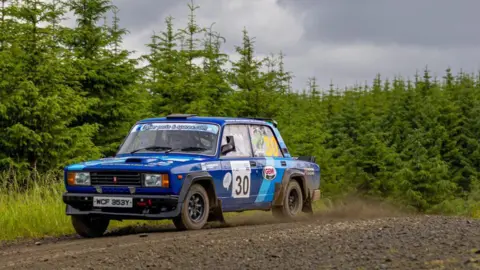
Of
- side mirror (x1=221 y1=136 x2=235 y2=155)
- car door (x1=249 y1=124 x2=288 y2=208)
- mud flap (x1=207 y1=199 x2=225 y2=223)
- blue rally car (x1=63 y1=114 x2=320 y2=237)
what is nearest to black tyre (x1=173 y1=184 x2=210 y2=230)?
blue rally car (x1=63 y1=114 x2=320 y2=237)

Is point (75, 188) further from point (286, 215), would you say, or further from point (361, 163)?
point (361, 163)

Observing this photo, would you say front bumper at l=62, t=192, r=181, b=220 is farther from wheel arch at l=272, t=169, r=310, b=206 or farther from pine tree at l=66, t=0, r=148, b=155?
pine tree at l=66, t=0, r=148, b=155

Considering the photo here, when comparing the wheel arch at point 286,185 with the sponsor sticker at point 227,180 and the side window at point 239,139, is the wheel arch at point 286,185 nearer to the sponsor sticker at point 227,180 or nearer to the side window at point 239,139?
the side window at point 239,139

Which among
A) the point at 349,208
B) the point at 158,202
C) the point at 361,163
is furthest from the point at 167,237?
the point at 361,163

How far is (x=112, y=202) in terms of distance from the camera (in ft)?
36.9

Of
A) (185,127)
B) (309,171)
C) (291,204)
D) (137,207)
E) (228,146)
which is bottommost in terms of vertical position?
(291,204)

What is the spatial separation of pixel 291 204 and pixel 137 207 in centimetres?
404

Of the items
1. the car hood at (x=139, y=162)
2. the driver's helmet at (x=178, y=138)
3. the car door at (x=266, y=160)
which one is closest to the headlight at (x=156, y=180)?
the car hood at (x=139, y=162)

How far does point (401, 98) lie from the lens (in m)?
A: 47.1

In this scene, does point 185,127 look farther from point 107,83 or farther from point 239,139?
point 107,83

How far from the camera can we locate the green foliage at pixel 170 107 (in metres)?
19.7

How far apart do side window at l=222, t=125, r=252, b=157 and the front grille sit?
203 cm

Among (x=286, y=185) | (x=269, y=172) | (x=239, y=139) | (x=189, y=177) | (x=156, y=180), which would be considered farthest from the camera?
(x=286, y=185)

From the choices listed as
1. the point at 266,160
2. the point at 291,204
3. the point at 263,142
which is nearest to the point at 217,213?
the point at 266,160
